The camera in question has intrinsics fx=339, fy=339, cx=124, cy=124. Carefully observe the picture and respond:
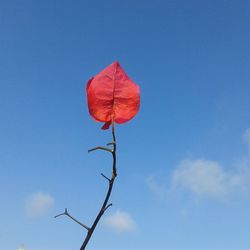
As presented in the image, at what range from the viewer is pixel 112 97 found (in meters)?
1.86

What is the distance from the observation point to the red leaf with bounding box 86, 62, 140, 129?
1.83 m

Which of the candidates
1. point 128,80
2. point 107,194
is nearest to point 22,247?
point 107,194

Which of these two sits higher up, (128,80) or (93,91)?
(128,80)

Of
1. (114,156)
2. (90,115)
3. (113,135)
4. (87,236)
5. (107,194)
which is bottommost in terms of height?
(87,236)

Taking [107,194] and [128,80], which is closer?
[107,194]

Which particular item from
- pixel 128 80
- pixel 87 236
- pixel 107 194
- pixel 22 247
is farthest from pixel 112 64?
pixel 22 247

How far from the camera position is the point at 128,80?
193 cm

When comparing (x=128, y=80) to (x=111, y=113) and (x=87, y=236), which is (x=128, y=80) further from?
(x=87, y=236)

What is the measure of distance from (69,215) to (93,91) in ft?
2.15

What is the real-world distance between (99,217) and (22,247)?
1.04 m

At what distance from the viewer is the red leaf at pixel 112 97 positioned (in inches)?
72.2

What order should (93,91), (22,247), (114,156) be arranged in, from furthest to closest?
(22,247), (93,91), (114,156)

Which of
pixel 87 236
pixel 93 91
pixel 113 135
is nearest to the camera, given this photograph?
pixel 87 236

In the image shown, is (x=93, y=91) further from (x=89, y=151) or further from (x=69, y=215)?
(x=69, y=215)
